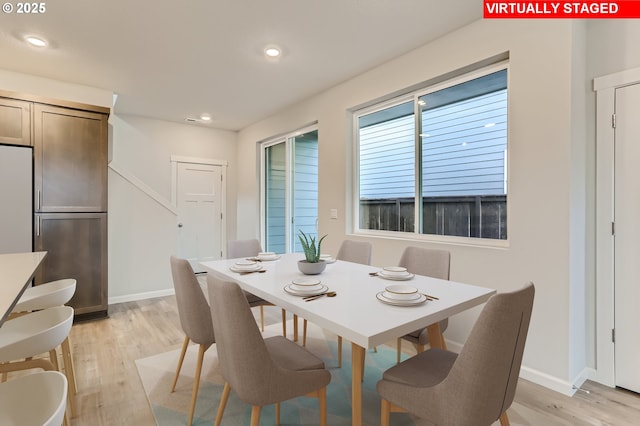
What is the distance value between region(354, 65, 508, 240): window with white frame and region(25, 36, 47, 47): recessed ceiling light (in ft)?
9.94

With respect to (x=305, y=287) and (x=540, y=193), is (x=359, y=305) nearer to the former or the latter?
(x=305, y=287)

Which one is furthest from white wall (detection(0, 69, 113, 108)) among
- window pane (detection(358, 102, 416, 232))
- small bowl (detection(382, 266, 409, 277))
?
small bowl (detection(382, 266, 409, 277))

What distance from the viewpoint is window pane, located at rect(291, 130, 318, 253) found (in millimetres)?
4398

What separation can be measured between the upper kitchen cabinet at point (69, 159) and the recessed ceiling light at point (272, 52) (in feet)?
6.45

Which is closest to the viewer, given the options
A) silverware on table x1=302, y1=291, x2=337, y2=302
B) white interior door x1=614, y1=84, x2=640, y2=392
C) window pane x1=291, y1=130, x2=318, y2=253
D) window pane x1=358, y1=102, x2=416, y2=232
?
silverware on table x1=302, y1=291, x2=337, y2=302

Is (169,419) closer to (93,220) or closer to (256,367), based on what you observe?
(256,367)

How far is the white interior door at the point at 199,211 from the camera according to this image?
5.45 metres

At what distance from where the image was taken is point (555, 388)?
2072 mm

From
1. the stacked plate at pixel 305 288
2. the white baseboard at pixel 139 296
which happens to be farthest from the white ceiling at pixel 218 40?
the white baseboard at pixel 139 296

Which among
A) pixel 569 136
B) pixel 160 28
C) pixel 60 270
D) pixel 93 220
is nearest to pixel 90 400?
pixel 60 270

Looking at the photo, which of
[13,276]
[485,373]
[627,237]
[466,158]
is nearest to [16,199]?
[13,276]

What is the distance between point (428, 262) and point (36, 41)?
3806 millimetres

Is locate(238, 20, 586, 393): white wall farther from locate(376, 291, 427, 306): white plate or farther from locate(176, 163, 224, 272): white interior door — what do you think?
locate(176, 163, 224, 272): white interior door

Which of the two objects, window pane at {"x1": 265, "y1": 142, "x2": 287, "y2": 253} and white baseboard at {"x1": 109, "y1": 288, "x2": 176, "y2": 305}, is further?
window pane at {"x1": 265, "y1": 142, "x2": 287, "y2": 253}
